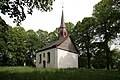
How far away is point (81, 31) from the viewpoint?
2192 inches

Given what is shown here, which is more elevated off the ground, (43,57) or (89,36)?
(89,36)

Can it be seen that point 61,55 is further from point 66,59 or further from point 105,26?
point 105,26

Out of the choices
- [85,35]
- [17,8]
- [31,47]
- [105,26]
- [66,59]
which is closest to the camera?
[17,8]

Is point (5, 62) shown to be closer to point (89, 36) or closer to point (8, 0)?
point (89, 36)

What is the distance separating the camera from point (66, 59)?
157 feet

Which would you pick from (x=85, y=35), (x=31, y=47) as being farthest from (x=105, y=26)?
(x=31, y=47)

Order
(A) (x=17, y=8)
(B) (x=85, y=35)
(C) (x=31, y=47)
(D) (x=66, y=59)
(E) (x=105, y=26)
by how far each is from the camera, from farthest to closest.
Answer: (C) (x=31, y=47)
(B) (x=85, y=35)
(D) (x=66, y=59)
(E) (x=105, y=26)
(A) (x=17, y=8)

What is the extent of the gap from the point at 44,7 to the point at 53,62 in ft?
111

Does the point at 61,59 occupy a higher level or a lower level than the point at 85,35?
lower

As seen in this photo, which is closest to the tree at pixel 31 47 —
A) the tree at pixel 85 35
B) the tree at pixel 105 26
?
the tree at pixel 85 35

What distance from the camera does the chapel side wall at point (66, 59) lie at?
46950 millimetres

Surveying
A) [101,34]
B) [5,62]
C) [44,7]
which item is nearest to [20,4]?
[44,7]

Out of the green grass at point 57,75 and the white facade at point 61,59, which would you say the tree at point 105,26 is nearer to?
the white facade at point 61,59

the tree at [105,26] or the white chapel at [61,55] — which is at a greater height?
the tree at [105,26]
